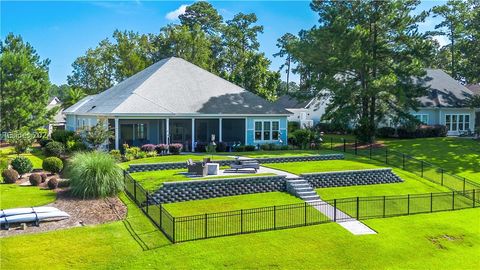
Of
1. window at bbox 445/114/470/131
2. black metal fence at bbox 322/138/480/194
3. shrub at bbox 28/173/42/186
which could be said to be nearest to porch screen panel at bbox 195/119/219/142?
black metal fence at bbox 322/138/480/194

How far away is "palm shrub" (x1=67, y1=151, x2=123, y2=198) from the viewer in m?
18.2

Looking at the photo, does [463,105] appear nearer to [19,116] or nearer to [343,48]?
[343,48]

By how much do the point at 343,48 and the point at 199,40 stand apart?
24.4 m

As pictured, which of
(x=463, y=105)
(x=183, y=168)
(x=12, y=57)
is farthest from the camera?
(x=463, y=105)

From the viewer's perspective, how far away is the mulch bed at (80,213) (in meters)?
14.8

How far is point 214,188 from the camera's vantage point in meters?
19.7

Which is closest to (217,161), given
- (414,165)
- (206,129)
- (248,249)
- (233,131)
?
(233,131)

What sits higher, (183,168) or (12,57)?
(12,57)

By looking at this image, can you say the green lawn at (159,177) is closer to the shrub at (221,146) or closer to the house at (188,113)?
the house at (188,113)

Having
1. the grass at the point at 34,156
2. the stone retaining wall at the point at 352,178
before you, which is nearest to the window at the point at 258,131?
the stone retaining wall at the point at 352,178

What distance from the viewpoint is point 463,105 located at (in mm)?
45062

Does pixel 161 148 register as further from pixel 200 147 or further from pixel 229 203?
pixel 229 203

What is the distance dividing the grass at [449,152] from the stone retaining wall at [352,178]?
6.39 metres

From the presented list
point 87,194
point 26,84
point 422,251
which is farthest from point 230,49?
point 422,251
